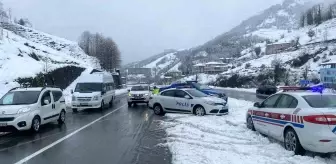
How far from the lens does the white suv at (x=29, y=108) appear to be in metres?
11.1

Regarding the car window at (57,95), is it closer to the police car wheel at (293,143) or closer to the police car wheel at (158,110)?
the police car wheel at (158,110)

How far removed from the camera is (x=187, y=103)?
17016 mm

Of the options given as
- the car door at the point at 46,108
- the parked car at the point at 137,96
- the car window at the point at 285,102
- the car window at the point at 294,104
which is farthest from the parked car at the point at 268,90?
the car window at the point at 294,104

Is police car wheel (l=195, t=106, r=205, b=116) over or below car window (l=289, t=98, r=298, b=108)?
below

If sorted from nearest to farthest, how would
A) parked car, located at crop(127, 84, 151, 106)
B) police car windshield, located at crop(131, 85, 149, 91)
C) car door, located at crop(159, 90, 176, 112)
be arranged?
1. car door, located at crop(159, 90, 176, 112)
2. parked car, located at crop(127, 84, 151, 106)
3. police car windshield, located at crop(131, 85, 149, 91)

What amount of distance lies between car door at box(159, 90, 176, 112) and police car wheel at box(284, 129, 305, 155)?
9.88 meters

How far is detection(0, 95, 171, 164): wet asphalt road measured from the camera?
306 inches

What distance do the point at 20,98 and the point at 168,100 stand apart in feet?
25.3

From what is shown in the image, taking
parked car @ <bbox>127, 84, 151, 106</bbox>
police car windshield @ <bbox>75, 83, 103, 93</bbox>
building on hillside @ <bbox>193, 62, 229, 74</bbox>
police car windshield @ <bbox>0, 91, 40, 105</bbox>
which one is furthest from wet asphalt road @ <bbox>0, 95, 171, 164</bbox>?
building on hillside @ <bbox>193, 62, 229, 74</bbox>

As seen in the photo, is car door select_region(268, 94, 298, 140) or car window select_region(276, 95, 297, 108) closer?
car door select_region(268, 94, 298, 140)

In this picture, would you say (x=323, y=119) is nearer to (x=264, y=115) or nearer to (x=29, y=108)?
(x=264, y=115)

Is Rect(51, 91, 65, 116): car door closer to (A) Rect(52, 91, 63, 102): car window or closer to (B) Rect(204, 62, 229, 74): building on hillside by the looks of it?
(A) Rect(52, 91, 63, 102): car window

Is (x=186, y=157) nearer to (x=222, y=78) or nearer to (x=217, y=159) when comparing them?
(x=217, y=159)

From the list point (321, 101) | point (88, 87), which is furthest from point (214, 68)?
point (321, 101)
